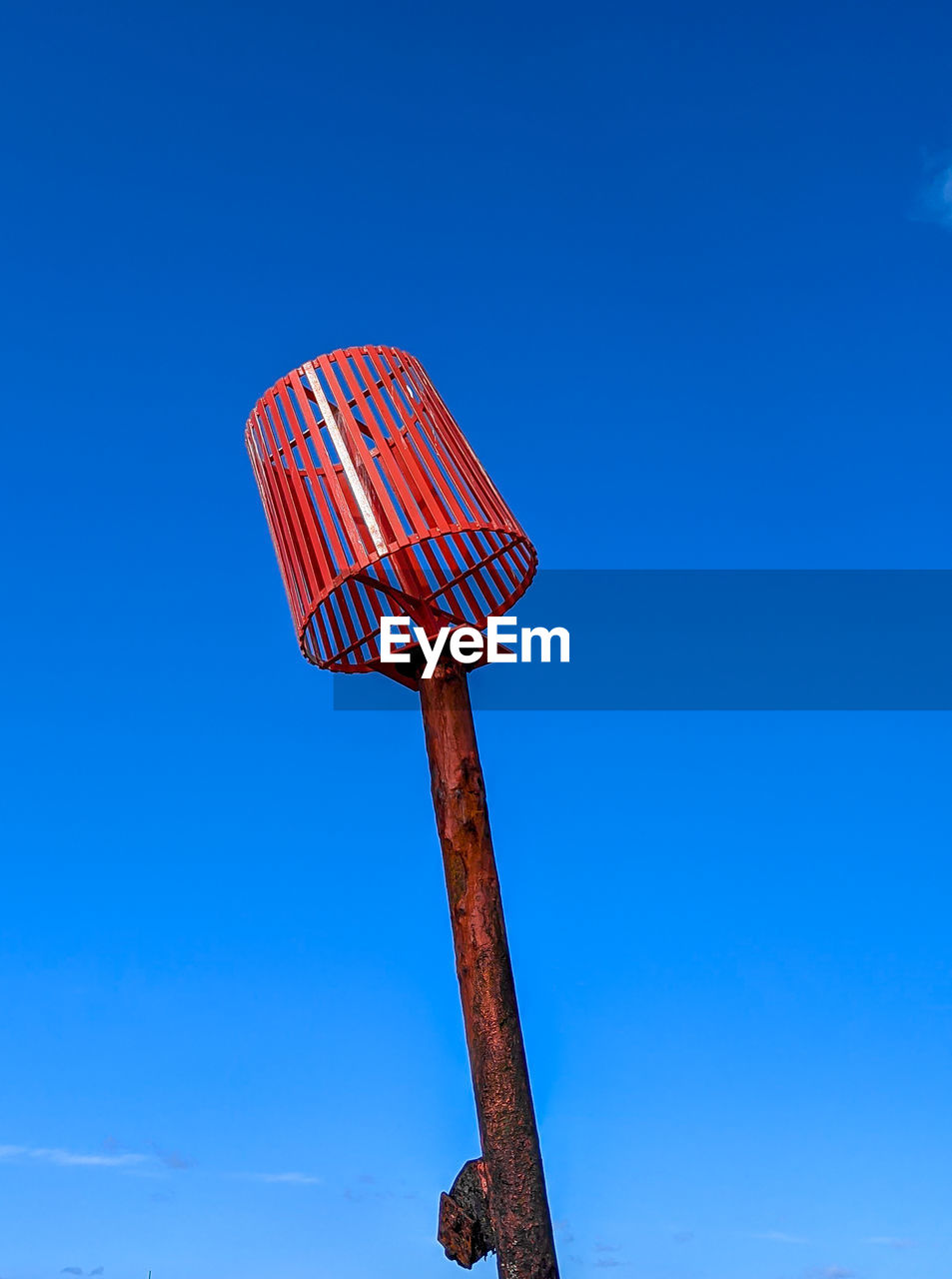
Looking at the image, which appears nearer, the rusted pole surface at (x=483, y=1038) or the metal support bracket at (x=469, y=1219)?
the rusted pole surface at (x=483, y=1038)

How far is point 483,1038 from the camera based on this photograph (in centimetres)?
791

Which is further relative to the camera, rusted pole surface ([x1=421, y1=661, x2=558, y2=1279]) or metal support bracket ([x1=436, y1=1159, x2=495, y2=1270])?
metal support bracket ([x1=436, y1=1159, x2=495, y2=1270])

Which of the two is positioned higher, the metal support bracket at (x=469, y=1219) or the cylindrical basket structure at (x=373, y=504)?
the cylindrical basket structure at (x=373, y=504)

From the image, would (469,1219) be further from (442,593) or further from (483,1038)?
(442,593)

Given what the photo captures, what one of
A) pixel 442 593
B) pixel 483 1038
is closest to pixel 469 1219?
pixel 483 1038

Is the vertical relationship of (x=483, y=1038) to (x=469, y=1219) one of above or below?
above

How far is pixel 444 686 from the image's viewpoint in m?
8.62

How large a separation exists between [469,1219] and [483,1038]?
107cm

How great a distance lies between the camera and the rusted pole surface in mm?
7629

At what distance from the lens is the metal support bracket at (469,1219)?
7.85 m

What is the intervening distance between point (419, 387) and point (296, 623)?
1.99 m

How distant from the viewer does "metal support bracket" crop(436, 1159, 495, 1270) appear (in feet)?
25.7

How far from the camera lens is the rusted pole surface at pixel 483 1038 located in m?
7.63

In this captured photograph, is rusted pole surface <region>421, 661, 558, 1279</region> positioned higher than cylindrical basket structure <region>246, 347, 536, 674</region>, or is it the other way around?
cylindrical basket structure <region>246, 347, 536, 674</region>
